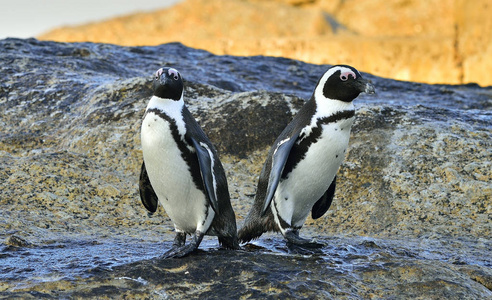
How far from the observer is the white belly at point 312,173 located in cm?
388

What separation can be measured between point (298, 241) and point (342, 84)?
1.01 m

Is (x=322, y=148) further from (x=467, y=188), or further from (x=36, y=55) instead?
(x=36, y=55)

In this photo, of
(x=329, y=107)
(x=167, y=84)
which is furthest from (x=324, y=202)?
(x=167, y=84)

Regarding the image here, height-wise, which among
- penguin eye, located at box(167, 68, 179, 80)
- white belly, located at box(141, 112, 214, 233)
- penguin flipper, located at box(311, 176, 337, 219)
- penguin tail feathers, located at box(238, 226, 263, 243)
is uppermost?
penguin eye, located at box(167, 68, 179, 80)

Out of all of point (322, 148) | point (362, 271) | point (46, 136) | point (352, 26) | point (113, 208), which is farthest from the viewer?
point (352, 26)

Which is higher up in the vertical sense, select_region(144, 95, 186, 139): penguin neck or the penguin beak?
the penguin beak

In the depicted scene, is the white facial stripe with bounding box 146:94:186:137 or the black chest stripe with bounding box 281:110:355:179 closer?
the white facial stripe with bounding box 146:94:186:137

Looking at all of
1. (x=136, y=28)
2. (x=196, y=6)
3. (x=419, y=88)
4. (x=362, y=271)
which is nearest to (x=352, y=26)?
(x=196, y=6)

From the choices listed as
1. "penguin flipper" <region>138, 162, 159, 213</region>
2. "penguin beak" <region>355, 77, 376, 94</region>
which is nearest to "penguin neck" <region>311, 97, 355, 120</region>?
"penguin beak" <region>355, 77, 376, 94</region>

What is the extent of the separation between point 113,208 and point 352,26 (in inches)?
1188

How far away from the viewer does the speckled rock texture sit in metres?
3.12

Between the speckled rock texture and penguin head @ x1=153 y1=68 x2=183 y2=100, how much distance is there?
95 cm

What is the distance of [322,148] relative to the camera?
3867 mm

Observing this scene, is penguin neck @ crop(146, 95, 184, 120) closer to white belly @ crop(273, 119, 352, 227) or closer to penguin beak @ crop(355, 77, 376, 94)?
white belly @ crop(273, 119, 352, 227)
